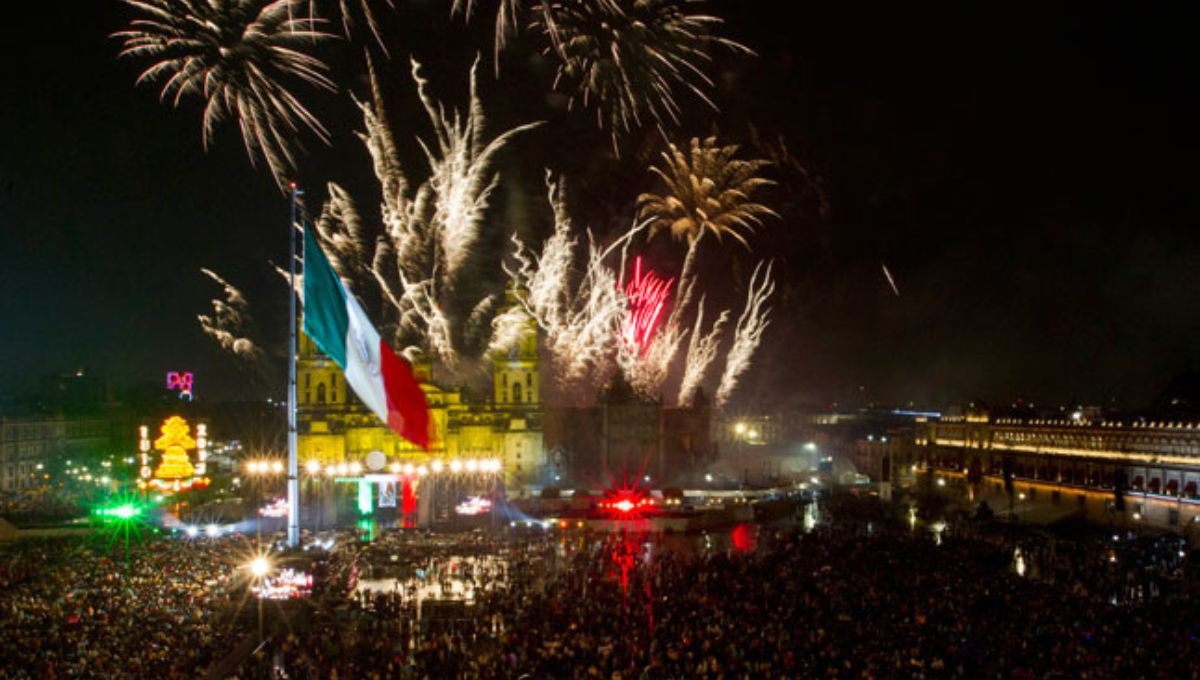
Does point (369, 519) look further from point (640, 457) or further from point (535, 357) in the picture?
point (640, 457)

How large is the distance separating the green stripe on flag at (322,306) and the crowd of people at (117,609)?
6.06 meters

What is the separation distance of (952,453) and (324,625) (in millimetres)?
50112

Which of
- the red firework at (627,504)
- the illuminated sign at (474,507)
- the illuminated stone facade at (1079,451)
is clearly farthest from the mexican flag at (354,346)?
the illuminated stone facade at (1079,451)

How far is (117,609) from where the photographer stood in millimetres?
18703

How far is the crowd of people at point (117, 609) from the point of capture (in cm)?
1541

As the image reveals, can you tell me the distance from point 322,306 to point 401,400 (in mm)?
2509

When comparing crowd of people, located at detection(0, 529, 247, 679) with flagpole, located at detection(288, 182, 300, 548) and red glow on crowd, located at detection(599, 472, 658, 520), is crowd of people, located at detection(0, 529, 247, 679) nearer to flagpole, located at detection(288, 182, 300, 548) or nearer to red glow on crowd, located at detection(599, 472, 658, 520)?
flagpole, located at detection(288, 182, 300, 548)

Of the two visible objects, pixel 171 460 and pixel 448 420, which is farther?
pixel 448 420

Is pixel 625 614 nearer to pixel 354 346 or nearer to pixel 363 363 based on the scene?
pixel 363 363

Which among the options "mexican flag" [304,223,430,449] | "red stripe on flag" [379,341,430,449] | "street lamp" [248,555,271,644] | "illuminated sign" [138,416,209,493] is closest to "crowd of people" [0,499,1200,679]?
"street lamp" [248,555,271,644]

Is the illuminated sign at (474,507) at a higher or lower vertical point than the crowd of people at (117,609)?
lower

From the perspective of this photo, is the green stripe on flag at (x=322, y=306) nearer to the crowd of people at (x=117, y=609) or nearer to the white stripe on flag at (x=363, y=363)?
the white stripe on flag at (x=363, y=363)

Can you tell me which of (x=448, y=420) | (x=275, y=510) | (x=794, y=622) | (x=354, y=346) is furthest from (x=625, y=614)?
(x=448, y=420)

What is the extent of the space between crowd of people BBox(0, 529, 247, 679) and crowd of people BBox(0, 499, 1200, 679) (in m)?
0.06
